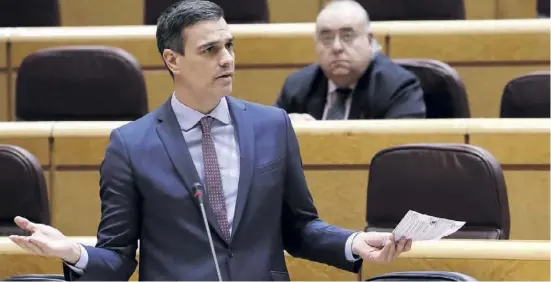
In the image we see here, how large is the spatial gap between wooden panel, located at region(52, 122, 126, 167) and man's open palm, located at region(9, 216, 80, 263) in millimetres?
582

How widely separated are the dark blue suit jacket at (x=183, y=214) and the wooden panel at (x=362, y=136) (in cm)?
43

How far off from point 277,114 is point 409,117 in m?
0.58

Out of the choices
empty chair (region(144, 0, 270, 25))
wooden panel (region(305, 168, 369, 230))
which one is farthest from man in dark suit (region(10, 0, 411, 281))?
empty chair (region(144, 0, 270, 25))

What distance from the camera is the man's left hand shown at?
2.56 feet

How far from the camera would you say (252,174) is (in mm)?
854

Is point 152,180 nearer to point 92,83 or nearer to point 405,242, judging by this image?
point 405,242

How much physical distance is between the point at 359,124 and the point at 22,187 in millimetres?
428

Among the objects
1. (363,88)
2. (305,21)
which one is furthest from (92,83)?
(305,21)

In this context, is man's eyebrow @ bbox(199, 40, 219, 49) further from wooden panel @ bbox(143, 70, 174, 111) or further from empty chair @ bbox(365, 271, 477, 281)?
wooden panel @ bbox(143, 70, 174, 111)

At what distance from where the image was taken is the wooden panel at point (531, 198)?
1275mm

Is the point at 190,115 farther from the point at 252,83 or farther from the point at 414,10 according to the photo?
the point at 414,10

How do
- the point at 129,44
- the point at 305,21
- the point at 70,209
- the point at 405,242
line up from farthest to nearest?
the point at 305,21, the point at 129,44, the point at 70,209, the point at 405,242

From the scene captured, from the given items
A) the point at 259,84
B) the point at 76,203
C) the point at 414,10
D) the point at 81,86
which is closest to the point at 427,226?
the point at 76,203

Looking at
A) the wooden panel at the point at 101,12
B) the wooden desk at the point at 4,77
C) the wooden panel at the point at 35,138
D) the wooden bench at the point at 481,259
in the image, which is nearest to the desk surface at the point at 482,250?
the wooden bench at the point at 481,259
